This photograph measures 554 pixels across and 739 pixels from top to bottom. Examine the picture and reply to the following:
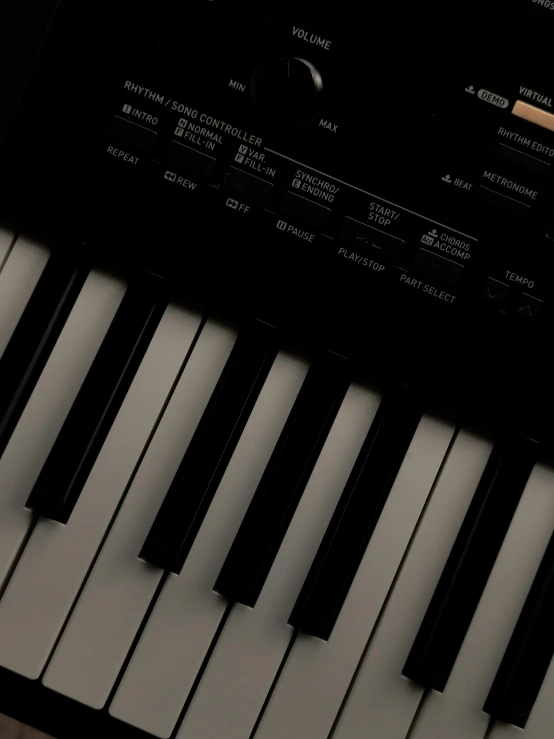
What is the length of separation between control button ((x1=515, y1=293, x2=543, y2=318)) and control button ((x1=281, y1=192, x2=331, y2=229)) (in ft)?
0.64

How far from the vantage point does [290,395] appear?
71cm

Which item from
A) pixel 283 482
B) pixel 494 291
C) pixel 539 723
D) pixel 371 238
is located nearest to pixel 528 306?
pixel 494 291

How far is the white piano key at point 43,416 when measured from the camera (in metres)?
0.69

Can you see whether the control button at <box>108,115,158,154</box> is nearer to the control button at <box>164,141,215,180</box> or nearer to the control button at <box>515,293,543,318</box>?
the control button at <box>164,141,215,180</box>

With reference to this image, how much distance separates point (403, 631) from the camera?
709 millimetres

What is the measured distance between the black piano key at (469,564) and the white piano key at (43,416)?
1.21 feet

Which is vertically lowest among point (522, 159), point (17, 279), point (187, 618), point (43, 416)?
point (187, 618)

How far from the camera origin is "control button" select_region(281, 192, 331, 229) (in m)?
0.70

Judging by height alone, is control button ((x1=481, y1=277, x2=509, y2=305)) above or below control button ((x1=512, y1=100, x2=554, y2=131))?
below

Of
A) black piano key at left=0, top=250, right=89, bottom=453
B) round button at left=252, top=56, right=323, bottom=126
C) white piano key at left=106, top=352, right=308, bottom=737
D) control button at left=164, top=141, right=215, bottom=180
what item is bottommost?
white piano key at left=106, top=352, right=308, bottom=737

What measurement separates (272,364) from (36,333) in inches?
8.3

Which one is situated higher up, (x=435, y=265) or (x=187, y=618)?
(x=435, y=265)

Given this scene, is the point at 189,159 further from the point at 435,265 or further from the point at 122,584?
the point at 122,584

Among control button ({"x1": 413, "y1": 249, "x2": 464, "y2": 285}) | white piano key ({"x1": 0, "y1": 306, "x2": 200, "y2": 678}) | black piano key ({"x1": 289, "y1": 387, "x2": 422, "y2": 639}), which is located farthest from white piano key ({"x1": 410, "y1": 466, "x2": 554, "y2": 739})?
white piano key ({"x1": 0, "y1": 306, "x2": 200, "y2": 678})
